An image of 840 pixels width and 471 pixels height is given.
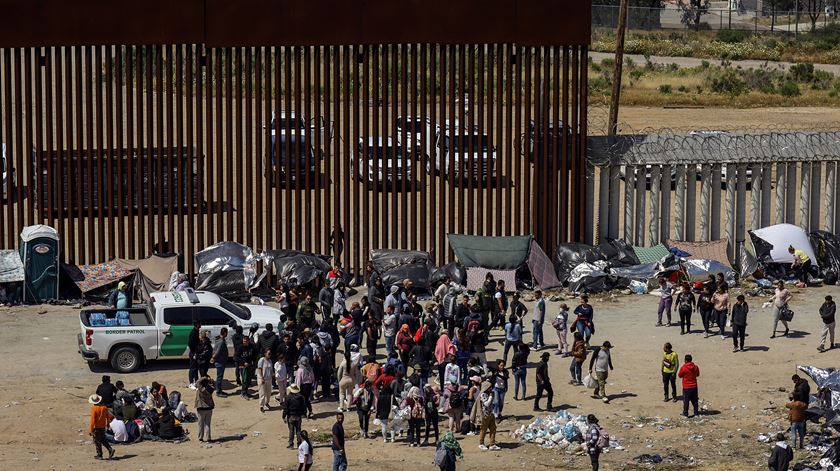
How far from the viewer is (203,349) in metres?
27.8

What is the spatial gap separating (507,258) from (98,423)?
42.9 feet

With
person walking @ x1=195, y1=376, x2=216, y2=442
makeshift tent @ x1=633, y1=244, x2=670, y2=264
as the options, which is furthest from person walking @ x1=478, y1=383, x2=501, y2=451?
makeshift tent @ x1=633, y1=244, x2=670, y2=264

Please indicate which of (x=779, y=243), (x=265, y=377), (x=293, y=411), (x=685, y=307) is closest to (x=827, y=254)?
(x=779, y=243)

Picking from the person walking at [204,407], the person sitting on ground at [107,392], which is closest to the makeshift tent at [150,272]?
the person sitting on ground at [107,392]

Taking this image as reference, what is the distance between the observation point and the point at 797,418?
2580cm

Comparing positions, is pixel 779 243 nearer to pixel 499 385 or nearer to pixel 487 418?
pixel 499 385

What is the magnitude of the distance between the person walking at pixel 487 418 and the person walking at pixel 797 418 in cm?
488

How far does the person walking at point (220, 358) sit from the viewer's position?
2777cm

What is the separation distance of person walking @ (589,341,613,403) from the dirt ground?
251mm

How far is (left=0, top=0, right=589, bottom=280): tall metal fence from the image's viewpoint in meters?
34.6

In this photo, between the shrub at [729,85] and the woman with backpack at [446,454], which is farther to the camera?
the shrub at [729,85]

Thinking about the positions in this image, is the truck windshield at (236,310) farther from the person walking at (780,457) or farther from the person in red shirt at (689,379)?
the person walking at (780,457)

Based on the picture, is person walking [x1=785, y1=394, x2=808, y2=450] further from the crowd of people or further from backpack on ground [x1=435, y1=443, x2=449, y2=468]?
backpack on ground [x1=435, y1=443, x2=449, y2=468]

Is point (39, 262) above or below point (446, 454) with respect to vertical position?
above
